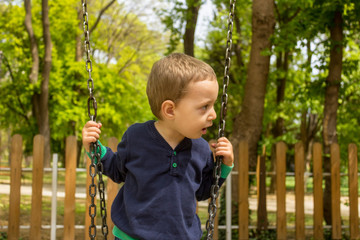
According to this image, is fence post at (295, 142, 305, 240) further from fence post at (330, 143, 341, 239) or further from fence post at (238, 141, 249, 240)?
Answer: fence post at (238, 141, 249, 240)

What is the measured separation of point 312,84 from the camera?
8.08 m

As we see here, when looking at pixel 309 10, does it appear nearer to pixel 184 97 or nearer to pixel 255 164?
pixel 255 164

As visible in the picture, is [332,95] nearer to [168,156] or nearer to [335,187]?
[335,187]

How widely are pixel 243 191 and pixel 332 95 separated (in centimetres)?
254

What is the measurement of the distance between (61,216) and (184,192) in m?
8.67

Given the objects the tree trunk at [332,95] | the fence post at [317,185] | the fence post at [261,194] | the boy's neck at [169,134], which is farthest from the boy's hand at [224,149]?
the tree trunk at [332,95]

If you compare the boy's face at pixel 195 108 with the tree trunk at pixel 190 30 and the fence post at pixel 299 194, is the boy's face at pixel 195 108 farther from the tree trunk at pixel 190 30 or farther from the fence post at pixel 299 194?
the tree trunk at pixel 190 30

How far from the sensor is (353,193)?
711 cm

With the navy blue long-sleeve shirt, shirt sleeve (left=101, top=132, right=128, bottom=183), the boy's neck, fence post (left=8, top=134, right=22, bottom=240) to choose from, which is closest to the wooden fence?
fence post (left=8, top=134, right=22, bottom=240)

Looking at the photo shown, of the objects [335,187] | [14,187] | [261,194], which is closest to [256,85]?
[261,194]

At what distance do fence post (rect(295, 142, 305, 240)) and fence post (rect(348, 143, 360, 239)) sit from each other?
0.90 meters

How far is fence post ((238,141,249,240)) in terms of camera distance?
6535 millimetres

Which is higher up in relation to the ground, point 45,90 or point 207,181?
point 45,90

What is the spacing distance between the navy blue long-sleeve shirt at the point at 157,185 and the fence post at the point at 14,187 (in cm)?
407
